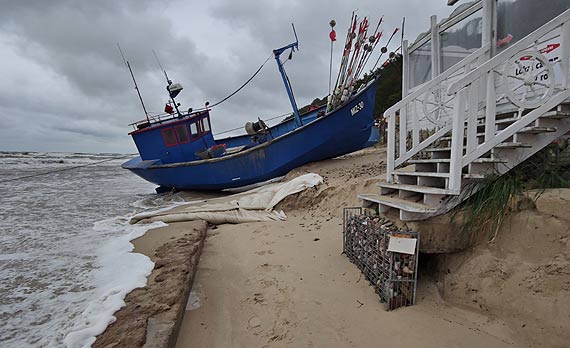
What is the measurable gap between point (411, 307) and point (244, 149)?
31.3ft

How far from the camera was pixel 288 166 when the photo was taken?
34.2 ft

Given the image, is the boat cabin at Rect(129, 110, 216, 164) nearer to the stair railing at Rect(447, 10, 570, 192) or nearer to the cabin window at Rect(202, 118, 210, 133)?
the cabin window at Rect(202, 118, 210, 133)

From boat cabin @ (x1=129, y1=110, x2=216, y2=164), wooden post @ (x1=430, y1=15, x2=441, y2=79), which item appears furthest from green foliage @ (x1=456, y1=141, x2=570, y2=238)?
boat cabin @ (x1=129, y1=110, x2=216, y2=164)

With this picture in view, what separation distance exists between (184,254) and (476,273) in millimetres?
3223

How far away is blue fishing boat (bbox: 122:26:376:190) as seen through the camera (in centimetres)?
995

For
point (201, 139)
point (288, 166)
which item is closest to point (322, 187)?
point (288, 166)

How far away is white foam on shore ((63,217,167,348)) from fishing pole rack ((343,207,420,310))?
7.75 feet

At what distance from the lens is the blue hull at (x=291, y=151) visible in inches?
388

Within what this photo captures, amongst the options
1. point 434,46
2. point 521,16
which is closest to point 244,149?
point 434,46

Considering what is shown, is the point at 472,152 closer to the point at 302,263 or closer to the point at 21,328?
the point at 302,263

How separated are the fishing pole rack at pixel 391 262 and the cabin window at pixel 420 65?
15.5 feet

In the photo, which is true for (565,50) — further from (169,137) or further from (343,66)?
(169,137)

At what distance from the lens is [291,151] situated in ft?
33.4

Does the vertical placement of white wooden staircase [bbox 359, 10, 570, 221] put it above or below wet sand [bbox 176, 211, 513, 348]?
above
